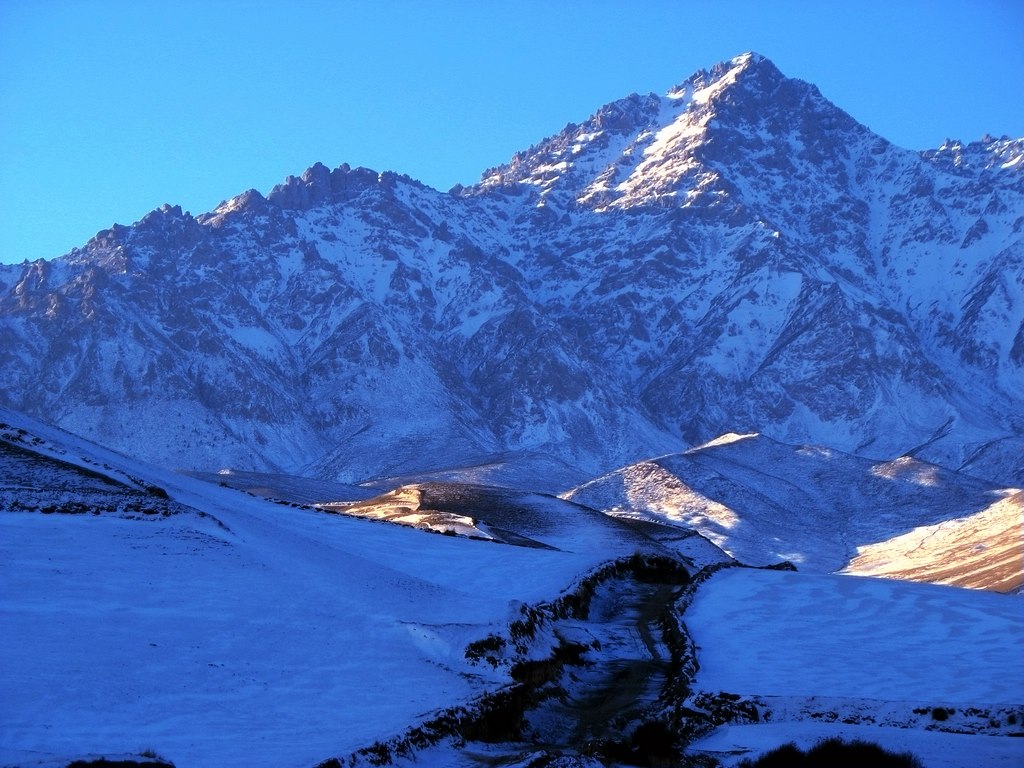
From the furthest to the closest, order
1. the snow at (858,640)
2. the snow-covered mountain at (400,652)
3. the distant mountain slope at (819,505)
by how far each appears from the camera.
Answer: the distant mountain slope at (819,505) < the snow at (858,640) < the snow-covered mountain at (400,652)

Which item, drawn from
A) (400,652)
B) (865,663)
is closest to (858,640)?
(865,663)

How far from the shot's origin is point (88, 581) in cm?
3123

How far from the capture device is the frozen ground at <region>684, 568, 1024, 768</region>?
944 inches

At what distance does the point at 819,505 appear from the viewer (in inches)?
6678

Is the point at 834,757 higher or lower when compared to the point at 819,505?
lower

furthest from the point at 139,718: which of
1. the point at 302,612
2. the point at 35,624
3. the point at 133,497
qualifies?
the point at 133,497

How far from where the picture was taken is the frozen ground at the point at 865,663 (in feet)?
78.6

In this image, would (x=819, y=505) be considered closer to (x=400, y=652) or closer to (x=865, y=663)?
(x=865, y=663)

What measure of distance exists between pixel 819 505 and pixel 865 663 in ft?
461

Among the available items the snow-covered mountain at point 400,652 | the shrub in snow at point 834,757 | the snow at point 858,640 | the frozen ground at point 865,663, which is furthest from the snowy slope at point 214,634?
the shrub in snow at point 834,757

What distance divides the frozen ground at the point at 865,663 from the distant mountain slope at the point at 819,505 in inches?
2769

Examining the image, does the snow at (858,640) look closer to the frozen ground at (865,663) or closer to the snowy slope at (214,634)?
the frozen ground at (865,663)

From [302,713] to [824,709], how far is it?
10190 mm

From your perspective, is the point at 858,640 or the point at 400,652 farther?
the point at 858,640
